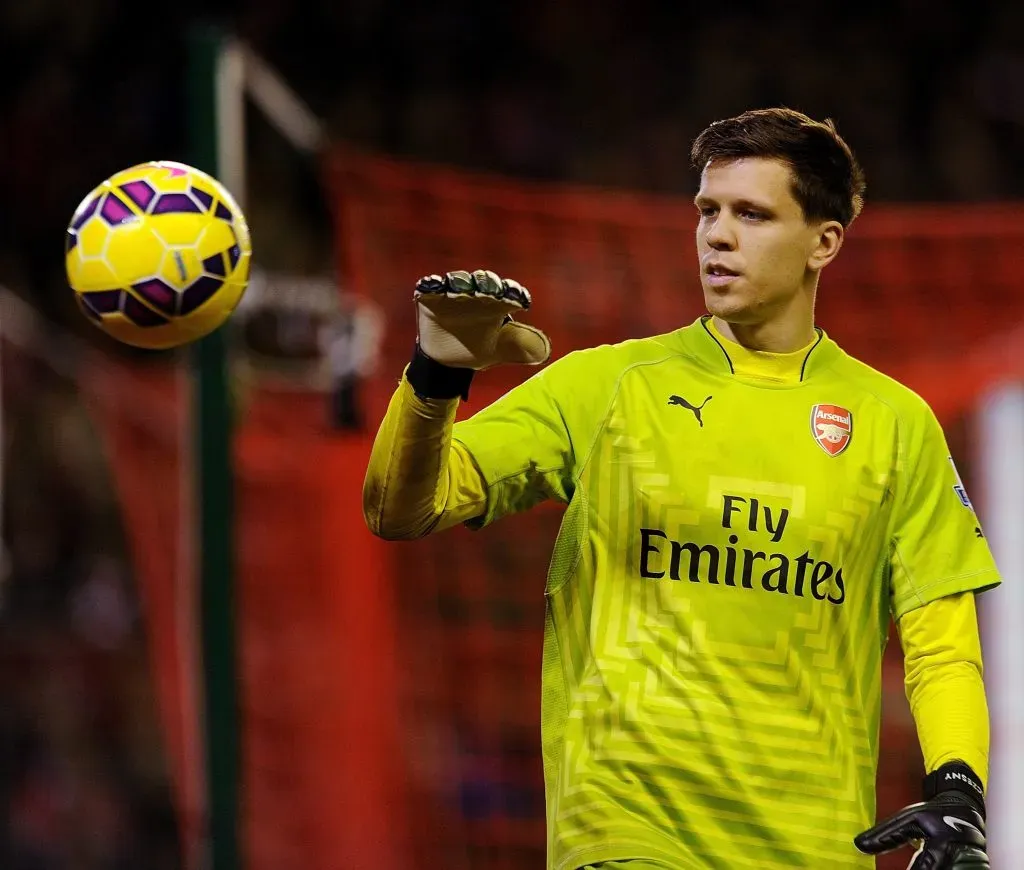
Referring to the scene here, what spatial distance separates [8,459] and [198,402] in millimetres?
7044

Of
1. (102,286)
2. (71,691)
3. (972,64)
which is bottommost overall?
(71,691)

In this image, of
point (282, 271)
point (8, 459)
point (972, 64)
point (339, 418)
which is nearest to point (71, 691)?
point (8, 459)

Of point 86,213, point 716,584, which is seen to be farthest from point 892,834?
point 86,213

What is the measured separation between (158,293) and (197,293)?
0.24ft

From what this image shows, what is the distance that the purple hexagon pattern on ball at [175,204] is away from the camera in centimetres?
300

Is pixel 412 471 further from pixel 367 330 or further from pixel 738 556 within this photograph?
pixel 367 330

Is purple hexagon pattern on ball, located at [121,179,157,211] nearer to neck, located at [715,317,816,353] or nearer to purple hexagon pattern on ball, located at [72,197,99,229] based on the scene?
purple hexagon pattern on ball, located at [72,197,99,229]

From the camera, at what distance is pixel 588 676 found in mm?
2543

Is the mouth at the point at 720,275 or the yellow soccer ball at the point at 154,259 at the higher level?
the yellow soccer ball at the point at 154,259

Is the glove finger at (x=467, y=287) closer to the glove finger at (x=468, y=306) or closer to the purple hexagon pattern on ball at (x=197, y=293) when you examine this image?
the glove finger at (x=468, y=306)

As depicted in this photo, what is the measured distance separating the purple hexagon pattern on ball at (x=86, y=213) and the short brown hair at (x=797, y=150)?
44.5 inches

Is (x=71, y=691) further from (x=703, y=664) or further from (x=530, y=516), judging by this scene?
(x=703, y=664)

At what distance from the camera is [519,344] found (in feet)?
7.86

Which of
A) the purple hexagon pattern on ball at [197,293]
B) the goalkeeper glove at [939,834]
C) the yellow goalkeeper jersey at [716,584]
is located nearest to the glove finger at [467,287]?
the yellow goalkeeper jersey at [716,584]
